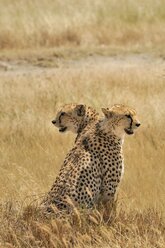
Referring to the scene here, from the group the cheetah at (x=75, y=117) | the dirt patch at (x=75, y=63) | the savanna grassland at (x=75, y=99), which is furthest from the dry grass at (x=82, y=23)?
the cheetah at (x=75, y=117)

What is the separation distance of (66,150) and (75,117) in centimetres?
204

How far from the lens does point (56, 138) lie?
8.05m

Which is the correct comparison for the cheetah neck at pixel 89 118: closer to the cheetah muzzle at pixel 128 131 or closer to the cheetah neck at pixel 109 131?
the cheetah neck at pixel 109 131

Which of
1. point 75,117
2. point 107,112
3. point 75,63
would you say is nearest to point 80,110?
point 75,117

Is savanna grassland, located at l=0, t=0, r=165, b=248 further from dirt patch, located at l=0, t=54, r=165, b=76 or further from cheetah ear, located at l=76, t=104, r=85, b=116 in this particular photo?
cheetah ear, located at l=76, t=104, r=85, b=116

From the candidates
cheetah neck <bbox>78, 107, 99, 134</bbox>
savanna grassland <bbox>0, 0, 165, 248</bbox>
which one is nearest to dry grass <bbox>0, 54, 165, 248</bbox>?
savanna grassland <bbox>0, 0, 165, 248</bbox>

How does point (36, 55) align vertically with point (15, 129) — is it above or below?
above

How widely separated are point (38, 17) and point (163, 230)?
12.4 metres

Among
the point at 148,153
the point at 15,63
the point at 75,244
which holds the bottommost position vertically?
the point at 75,244

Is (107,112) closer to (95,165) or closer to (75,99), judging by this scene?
(95,165)

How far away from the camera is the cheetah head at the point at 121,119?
5376mm

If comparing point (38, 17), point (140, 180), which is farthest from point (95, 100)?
point (38, 17)

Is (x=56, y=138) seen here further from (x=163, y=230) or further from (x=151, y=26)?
(x=151, y=26)

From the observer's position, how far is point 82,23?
16.8m
